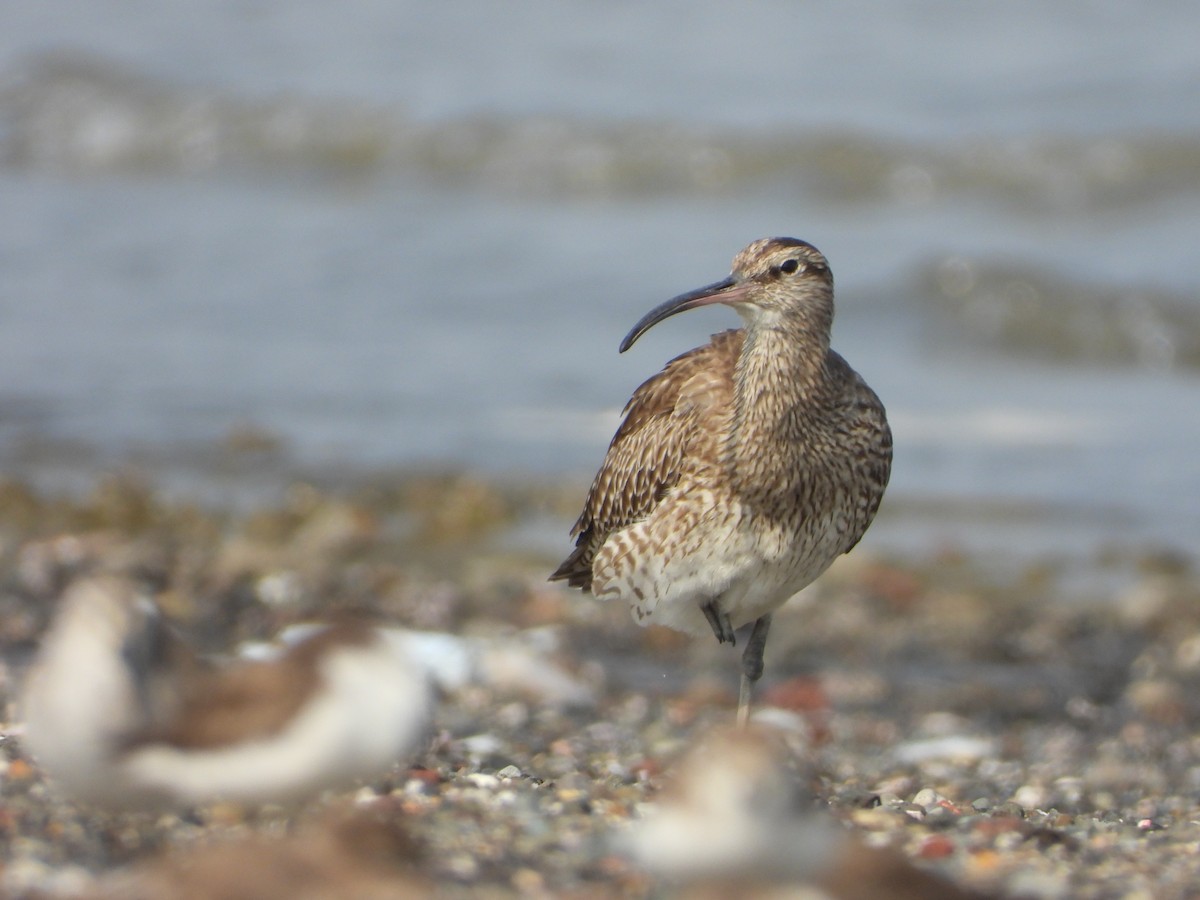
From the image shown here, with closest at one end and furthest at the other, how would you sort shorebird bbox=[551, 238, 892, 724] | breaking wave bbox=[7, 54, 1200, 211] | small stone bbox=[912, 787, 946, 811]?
small stone bbox=[912, 787, 946, 811]
shorebird bbox=[551, 238, 892, 724]
breaking wave bbox=[7, 54, 1200, 211]

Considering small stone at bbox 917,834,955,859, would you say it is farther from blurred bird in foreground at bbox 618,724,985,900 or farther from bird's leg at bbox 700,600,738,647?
bird's leg at bbox 700,600,738,647

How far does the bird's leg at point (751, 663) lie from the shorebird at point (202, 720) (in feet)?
7.09

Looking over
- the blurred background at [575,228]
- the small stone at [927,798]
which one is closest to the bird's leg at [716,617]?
the small stone at [927,798]

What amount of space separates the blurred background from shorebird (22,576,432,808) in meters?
5.61

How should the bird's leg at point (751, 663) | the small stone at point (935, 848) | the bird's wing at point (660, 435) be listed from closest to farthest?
the small stone at point (935, 848) → the bird's wing at point (660, 435) → the bird's leg at point (751, 663)

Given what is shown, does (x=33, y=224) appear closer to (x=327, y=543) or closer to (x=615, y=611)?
(x=327, y=543)

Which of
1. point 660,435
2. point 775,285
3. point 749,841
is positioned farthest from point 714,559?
point 749,841

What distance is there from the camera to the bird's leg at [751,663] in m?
5.84

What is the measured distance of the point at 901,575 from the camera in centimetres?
837

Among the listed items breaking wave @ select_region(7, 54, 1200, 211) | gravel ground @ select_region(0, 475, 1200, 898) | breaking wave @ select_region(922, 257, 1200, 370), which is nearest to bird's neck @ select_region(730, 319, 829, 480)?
gravel ground @ select_region(0, 475, 1200, 898)

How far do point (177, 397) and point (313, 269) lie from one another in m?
2.93

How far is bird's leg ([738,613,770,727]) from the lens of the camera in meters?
5.84

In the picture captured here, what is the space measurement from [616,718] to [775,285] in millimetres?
2000

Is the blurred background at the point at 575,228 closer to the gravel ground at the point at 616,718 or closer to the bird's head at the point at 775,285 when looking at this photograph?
the gravel ground at the point at 616,718
